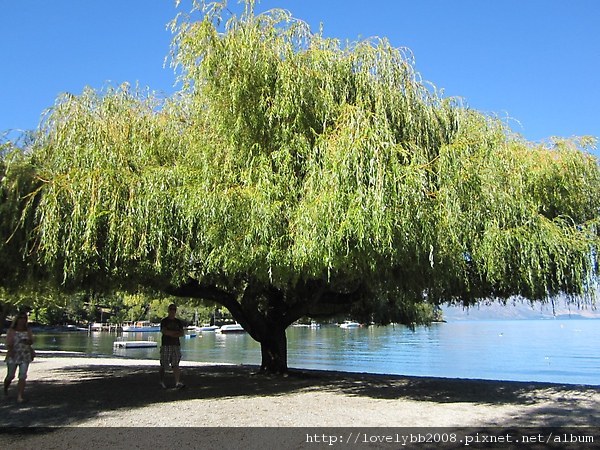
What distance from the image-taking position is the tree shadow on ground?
812 cm

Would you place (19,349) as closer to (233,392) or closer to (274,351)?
(233,392)

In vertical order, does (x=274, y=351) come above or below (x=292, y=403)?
above

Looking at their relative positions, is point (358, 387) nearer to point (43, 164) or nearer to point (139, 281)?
point (139, 281)

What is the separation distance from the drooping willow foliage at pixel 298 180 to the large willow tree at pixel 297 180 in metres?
0.03

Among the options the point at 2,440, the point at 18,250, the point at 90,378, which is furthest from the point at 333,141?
the point at 90,378

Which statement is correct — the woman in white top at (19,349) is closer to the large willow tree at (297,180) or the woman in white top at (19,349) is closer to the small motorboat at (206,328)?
the large willow tree at (297,180)

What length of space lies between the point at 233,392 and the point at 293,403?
198 cm

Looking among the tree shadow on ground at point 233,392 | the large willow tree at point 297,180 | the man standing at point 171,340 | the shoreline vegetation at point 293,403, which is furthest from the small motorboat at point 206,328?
the large willow tree at point 297,180

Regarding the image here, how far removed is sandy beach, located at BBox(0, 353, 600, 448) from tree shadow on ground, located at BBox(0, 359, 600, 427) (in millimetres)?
19

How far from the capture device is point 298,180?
8438mm

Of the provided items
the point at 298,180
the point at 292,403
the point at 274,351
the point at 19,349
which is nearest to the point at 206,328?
the point at 274,351

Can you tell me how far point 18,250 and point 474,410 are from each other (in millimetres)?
7999

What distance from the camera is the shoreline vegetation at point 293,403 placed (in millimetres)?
7465

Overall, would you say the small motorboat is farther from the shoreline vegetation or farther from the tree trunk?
the shoreline vegetation
